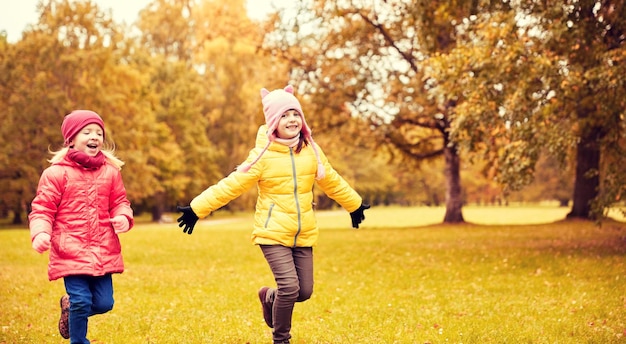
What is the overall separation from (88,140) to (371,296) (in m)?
5.56

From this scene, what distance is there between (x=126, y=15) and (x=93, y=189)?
4599cm

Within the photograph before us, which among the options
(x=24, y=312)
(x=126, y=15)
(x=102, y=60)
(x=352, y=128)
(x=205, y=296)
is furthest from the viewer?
(x=126, y=15)

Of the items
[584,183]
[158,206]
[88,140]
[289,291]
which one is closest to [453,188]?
[584,183]

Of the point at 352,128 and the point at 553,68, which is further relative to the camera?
the point at 352,128

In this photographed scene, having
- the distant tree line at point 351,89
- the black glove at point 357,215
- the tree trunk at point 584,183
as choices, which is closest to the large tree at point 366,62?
the distant tree line at point 351,89

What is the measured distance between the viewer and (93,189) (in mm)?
5316

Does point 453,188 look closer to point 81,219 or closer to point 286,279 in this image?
point 286,279

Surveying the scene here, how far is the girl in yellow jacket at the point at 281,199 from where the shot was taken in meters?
5.58

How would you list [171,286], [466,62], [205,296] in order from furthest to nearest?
[466,62]
[171,286]
[205,296]

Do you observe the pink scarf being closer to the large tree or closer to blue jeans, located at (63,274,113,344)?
blue jeans, located at (63,274,113,344)

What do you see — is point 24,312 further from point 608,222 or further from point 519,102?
point 608,222

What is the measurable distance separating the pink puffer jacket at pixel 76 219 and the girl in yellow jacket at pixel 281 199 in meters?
0.68

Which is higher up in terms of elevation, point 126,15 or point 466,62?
point 126,15

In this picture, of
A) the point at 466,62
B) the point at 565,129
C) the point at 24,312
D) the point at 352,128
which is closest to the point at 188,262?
the point at 24,312
